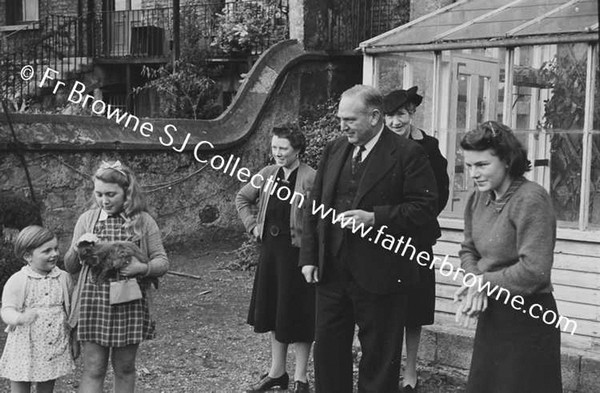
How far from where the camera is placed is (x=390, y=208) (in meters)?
4.62

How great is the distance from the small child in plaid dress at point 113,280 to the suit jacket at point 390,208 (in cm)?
104

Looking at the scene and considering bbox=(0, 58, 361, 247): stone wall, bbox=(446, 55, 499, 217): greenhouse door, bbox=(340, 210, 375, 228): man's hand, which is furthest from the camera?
bbox=(0, 58, 361, 247): stone wall

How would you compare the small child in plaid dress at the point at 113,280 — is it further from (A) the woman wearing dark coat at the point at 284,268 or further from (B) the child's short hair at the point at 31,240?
(A) the woman wearing dark coat at the point at 284,268

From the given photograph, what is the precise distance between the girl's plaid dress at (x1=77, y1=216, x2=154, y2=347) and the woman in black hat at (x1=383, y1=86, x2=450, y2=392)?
6.29 feet

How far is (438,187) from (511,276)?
76.3 inches

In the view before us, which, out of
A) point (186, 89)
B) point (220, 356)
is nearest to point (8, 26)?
point (186, 89)

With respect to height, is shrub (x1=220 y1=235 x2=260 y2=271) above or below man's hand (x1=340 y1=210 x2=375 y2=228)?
below

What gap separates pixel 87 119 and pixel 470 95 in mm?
4871

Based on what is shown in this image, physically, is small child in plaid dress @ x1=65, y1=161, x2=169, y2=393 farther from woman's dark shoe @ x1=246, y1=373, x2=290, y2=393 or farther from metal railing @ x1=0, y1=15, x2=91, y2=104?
metal railing @ x1=0, y1=15, x2=91, y2=104

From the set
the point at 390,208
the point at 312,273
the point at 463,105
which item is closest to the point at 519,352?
the point at 390,208

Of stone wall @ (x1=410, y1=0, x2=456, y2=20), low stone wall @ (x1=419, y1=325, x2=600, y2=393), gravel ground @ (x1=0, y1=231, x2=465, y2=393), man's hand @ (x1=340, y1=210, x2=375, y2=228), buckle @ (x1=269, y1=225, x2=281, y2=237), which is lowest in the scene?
gravel ground @ (x1=0, y1=231, x2=465, y2=393)

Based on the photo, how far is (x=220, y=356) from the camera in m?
6.75

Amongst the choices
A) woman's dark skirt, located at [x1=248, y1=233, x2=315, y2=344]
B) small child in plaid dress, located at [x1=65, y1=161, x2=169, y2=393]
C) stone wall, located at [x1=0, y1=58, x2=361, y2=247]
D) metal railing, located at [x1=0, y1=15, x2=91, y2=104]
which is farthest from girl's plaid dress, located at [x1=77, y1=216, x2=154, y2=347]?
metal railing, located at [x1=0, y1=15, x2=91, y2=104]

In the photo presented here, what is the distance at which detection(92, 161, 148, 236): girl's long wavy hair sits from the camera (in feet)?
15.4
